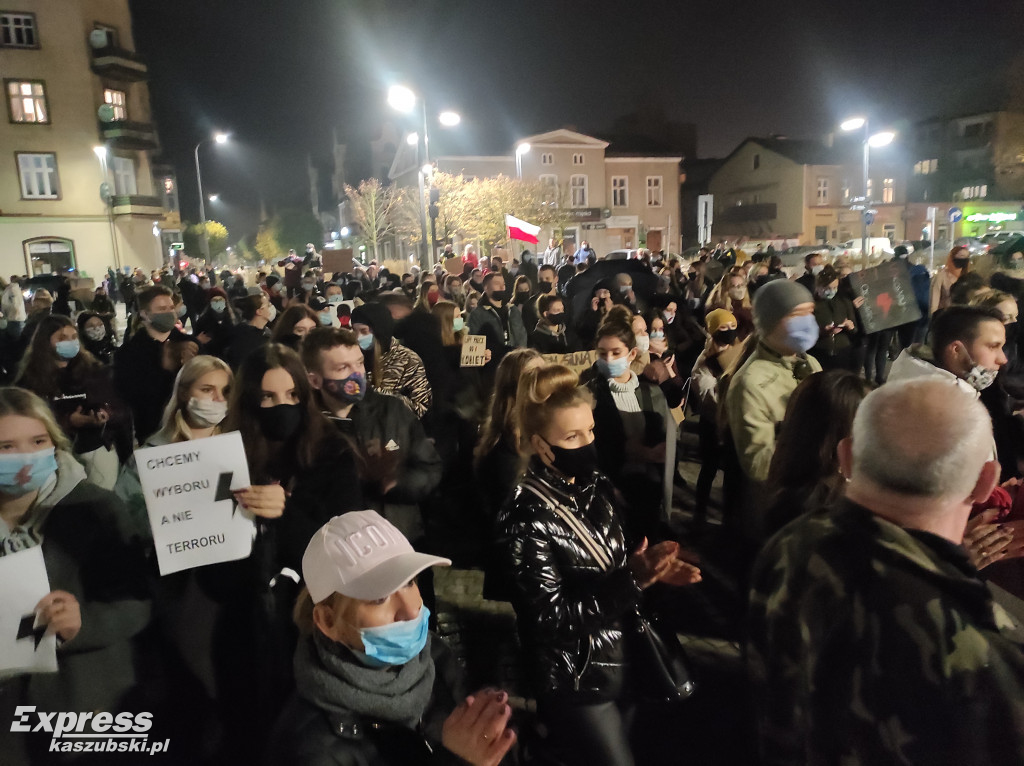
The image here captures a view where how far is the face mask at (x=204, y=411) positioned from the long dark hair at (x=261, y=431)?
56 millimetres

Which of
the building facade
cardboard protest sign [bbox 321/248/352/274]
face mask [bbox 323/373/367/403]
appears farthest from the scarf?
the building facade

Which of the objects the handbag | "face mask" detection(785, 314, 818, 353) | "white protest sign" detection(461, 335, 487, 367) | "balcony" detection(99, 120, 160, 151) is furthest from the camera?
"balcony" detection(99, 120, 160, 151)

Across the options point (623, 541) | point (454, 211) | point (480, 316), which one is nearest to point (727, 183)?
point (454, 211)

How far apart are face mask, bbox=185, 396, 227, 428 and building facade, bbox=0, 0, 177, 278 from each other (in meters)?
34.7

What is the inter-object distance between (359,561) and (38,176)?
4239 centimetres

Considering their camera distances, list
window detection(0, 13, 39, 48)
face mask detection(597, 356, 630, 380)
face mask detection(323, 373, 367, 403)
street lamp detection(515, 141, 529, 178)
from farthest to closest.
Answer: street lamp detection(515, 141, 529, 178) → window detection(0, 13, 39, 48) → face mask detection(597, 356, 630, 380) → face mask detection(323, 373, 367, 403)

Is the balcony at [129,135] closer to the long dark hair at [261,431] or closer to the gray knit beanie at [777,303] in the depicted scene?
the long dark hair at [261,431]

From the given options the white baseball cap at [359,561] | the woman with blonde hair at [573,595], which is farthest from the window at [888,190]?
the white baseball cap at [359,561]

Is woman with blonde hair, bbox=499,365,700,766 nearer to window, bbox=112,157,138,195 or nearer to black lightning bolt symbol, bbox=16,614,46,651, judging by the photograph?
black lightning bolt symbol, bbox=16,614,46,651

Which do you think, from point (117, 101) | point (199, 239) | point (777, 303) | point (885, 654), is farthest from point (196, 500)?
point (199, 239)

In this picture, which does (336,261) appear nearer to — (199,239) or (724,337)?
(724,337)

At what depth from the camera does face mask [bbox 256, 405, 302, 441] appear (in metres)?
3.33

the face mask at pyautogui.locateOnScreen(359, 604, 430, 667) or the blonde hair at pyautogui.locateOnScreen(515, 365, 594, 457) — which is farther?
the blonde hair at pyautogui.locateOnScreen(515, 365, 594, 457)

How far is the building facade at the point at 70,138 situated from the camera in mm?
34656
